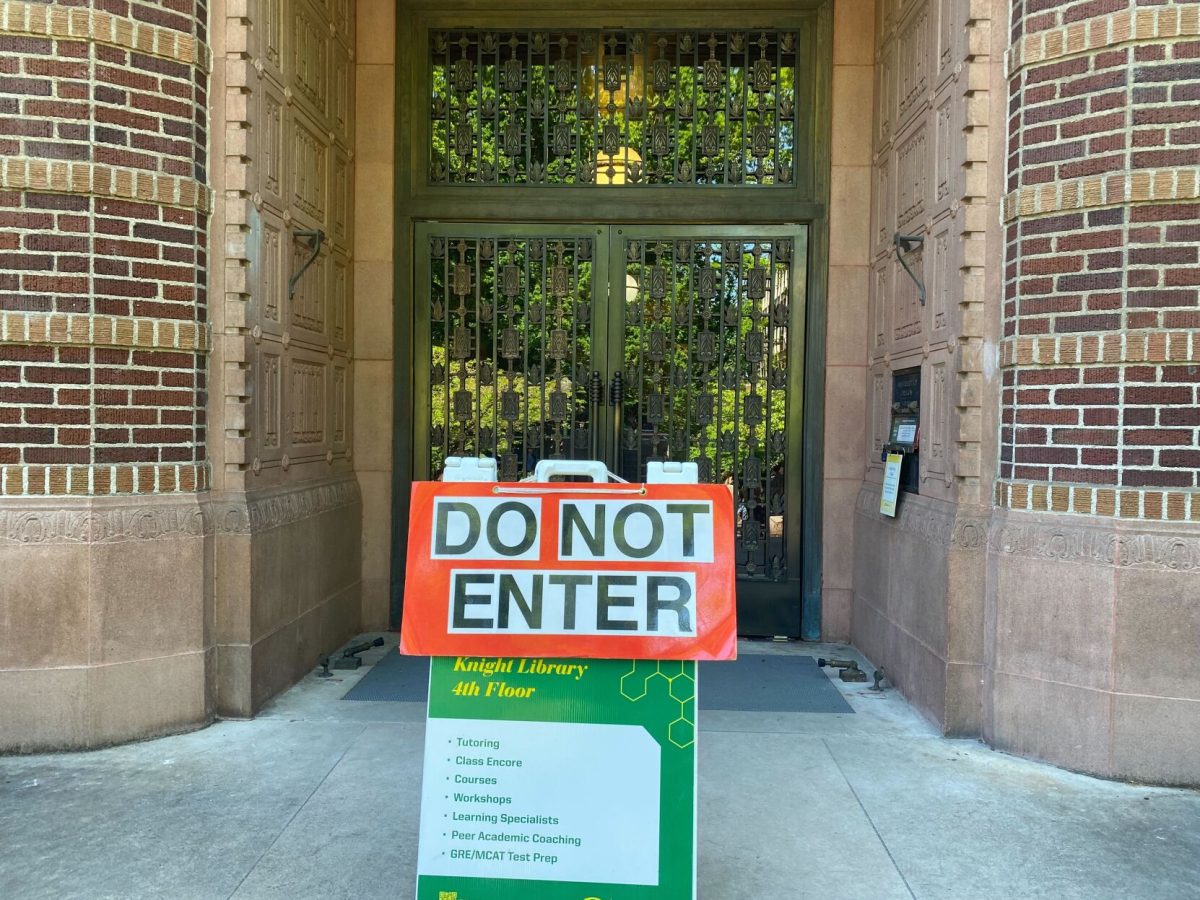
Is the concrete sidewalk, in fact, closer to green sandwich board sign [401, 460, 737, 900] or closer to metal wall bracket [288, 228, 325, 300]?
green sandwich board sign [401, 460, 737, 900]

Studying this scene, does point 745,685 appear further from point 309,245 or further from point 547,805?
point 309,245

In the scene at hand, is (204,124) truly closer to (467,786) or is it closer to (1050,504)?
(467,786)

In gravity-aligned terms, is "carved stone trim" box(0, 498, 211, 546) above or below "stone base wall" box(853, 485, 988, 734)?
above

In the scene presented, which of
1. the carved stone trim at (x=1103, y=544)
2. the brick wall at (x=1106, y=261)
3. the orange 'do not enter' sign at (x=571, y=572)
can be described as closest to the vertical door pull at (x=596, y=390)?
the brick wall at (x=1106, y=261)

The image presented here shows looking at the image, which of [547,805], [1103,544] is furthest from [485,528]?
[1103,544]

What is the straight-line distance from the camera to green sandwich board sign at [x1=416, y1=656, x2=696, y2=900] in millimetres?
2803

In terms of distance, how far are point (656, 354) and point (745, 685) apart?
8.27ft

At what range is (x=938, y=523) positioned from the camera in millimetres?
5121

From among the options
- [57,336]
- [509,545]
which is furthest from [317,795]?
[57,336]

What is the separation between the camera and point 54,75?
448 centimetres

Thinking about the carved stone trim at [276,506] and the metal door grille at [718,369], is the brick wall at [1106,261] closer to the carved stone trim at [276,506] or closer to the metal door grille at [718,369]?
the metal door grille at [718,369]

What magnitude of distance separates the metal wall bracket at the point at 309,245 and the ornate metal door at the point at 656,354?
48.6 inches

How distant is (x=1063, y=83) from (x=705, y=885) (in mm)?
4020

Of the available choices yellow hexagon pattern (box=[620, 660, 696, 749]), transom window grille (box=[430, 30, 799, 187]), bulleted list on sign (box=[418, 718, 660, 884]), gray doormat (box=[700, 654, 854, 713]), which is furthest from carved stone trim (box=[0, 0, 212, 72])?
gray doormat (box=[700, 654, 854, 713])
